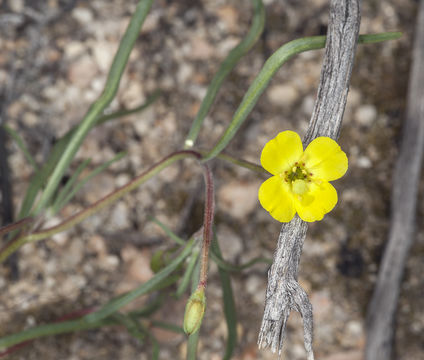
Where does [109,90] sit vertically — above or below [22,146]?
above

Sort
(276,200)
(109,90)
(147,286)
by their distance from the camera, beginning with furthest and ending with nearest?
1. (109,90)
2. (147,286)
3. (276,200)

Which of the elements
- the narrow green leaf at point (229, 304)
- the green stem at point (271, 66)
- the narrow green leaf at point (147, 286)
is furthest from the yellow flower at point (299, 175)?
the narrow green leaf at point (229, 304)

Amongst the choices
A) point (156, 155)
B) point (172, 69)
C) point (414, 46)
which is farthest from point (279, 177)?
point (414, 46)

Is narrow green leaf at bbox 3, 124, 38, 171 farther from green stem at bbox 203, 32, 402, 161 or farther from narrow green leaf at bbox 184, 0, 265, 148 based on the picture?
green stem at bbox 203, 32, 402, 161

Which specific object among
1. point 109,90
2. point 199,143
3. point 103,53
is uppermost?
point 103,53

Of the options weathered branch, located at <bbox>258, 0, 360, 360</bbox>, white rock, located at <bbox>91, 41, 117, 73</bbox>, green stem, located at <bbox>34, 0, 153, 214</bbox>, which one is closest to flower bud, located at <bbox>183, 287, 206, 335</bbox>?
weathered branch, located at <bbox>258, 0, 360, 360</bbox>

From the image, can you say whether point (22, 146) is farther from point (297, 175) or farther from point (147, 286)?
point (297, 175)

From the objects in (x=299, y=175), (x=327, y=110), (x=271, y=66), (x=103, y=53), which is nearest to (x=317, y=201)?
(x=299, y=175)
